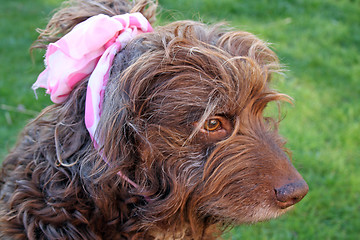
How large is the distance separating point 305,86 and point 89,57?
4.36 meters

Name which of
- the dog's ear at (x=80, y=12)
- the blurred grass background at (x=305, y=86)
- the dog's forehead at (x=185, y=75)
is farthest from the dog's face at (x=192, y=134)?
the blurred grass background at (x=305, y=86)

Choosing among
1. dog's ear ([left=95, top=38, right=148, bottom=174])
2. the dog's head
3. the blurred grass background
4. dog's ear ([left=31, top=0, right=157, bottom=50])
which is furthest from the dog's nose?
dog's ear ([left=31, top=0, right=157, bottom=50])

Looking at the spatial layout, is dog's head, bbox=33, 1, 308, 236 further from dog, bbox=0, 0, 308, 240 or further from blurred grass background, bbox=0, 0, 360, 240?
blurred grass background, bbox=0, 0, 360, 240

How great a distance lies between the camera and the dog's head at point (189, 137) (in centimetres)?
241

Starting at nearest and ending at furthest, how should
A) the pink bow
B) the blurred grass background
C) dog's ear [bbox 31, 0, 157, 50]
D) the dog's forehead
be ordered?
the dog's forehead < the pink bow < dog's ear [bbox 31, 0, 157, 50] < the blurred grass background

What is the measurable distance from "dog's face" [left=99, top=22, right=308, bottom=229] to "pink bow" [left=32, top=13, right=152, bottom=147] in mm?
77

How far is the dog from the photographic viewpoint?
2424 mm

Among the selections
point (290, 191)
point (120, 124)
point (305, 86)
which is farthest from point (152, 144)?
point (305, 86)

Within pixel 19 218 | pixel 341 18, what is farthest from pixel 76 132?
pixel 341 18

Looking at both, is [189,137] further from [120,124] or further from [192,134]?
[120,124]

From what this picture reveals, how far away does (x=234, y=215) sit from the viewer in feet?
8.28

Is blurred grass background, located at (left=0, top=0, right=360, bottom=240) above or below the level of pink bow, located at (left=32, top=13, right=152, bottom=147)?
below

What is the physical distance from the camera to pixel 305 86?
6.21 meters

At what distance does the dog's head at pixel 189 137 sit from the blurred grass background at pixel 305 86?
0.85 meters
